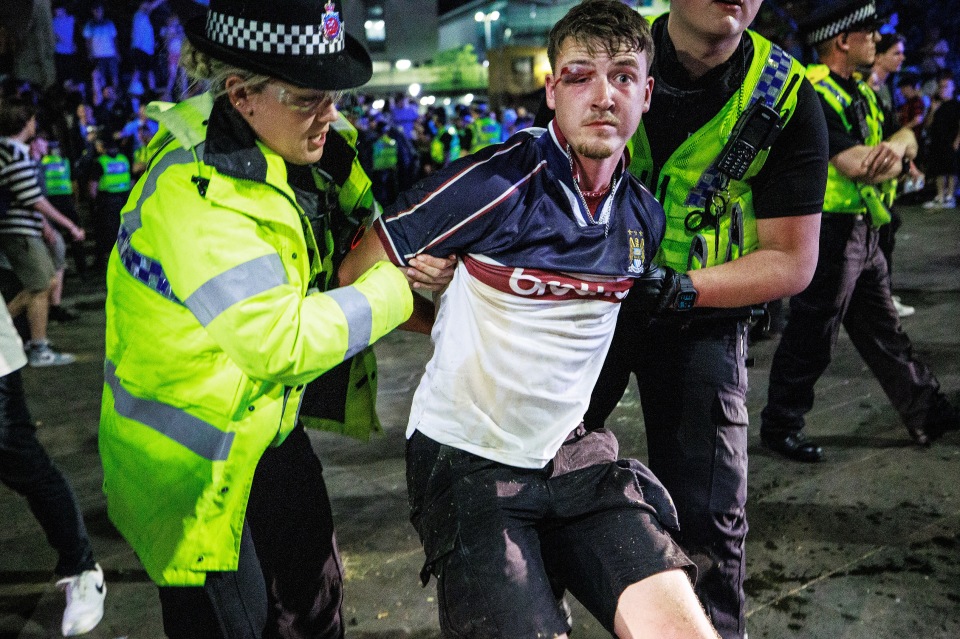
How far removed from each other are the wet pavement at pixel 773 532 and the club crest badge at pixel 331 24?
219 centimetres

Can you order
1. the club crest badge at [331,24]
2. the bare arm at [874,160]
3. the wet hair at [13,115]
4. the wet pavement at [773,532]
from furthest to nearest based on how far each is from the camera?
1. the wet hair at [13,115]
2. the bare arm at [874,160]
3. the wet pavement at [773,532]
4. the club crest badge at [331,24]

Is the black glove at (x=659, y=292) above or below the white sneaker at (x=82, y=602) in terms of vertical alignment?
above

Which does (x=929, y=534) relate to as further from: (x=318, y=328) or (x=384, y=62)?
(x=384, y=62)

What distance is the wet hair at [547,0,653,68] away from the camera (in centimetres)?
217

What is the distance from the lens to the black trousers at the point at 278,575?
2.03 metres

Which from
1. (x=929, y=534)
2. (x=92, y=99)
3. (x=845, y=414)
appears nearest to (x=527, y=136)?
(x=929, y=534)

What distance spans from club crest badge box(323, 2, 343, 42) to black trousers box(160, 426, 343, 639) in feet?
3.55

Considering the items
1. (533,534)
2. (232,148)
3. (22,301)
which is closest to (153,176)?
(232,148)

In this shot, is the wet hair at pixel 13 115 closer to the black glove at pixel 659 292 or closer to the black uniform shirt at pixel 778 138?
the black uniform shirt at pixel 778 138

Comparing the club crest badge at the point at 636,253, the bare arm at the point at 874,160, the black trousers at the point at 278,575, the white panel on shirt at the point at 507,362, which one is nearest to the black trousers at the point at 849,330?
the bare arm at the point at 874,160

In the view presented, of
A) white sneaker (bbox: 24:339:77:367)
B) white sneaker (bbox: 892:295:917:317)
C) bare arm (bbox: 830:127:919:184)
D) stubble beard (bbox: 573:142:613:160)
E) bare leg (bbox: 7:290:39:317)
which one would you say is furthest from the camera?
white sneaker (bbox: 892:295:917:317)

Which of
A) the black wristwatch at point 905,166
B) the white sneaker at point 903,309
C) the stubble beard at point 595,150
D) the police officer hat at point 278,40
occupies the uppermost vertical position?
the police officer hat at point 278,40

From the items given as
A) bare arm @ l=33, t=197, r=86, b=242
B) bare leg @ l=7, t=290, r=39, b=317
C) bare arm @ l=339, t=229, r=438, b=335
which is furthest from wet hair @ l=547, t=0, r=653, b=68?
bare leg @ l=7, t=290, r=39, b=317

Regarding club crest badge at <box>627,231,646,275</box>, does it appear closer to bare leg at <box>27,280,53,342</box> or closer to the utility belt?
the utility belt
